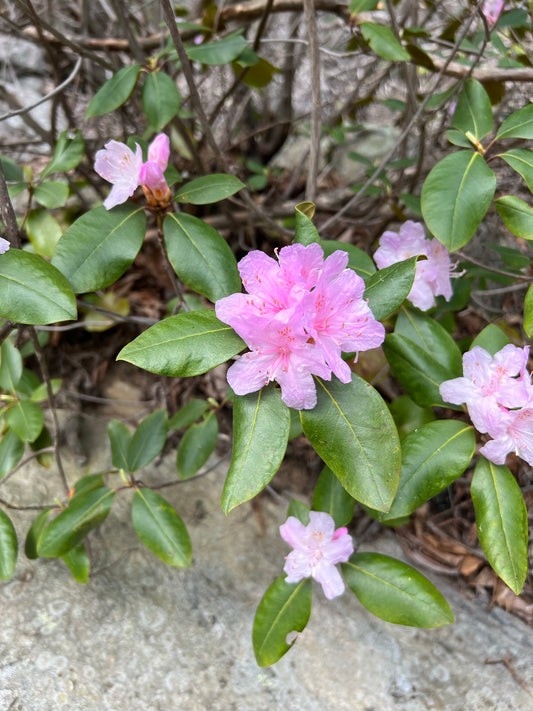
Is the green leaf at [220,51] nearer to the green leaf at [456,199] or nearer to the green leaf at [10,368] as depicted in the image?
the green leaf at [456,199]

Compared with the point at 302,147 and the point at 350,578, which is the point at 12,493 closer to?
the point at 350,578

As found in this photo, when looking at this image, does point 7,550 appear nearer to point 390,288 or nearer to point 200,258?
point 200,258

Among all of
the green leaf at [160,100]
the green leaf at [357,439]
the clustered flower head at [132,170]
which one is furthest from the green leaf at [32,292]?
the green leaf at [160,100]

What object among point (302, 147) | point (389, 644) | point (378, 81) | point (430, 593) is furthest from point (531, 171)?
point (302, 147)

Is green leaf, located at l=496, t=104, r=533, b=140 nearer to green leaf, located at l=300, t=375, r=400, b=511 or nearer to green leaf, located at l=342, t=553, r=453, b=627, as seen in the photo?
green leaf, located at l=300, t=375, r=400, b=511

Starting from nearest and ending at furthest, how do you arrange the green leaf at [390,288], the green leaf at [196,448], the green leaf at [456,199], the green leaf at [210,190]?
the green leaf at [390,288] → the green leaf at [456,199] → the green leaf at [210,190] → the green leaf at [196,448]

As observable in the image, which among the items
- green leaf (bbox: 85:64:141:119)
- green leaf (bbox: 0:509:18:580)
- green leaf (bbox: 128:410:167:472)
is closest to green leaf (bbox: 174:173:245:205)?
green leaf (bbox: 85:64:141:119)
